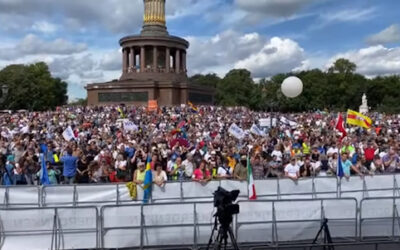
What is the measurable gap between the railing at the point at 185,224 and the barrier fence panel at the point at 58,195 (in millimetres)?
2430

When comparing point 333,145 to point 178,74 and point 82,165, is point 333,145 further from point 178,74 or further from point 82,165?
point 178,74

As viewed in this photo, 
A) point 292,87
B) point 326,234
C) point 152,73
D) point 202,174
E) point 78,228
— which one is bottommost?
point 326,234

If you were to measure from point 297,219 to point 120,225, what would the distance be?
304 cm

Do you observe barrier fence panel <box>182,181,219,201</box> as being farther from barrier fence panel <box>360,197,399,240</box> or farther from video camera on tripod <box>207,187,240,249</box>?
video camera on tripod <box>207,187,240,249</box>

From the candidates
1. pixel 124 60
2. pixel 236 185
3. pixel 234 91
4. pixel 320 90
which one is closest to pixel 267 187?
pixel 236 185

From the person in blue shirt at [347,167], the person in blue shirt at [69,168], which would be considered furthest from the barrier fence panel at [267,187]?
the person in blue shirt at [69,168]

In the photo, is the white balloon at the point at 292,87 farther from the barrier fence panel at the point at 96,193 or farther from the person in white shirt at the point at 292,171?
the barrier fence panel at the point at 96,193

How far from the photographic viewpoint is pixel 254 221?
927 centimetres

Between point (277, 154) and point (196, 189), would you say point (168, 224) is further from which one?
point (277, 154)

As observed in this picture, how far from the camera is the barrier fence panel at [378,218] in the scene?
9617 millimetres

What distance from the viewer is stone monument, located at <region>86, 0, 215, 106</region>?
55062 mm

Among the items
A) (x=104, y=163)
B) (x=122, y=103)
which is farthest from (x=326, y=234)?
(x=122, y=103)

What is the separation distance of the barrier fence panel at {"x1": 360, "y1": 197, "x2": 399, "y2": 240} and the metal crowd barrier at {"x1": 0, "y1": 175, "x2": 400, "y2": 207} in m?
0.93

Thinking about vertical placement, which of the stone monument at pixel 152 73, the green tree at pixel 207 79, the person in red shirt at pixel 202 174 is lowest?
the person in red shirt at pixel 202 174
